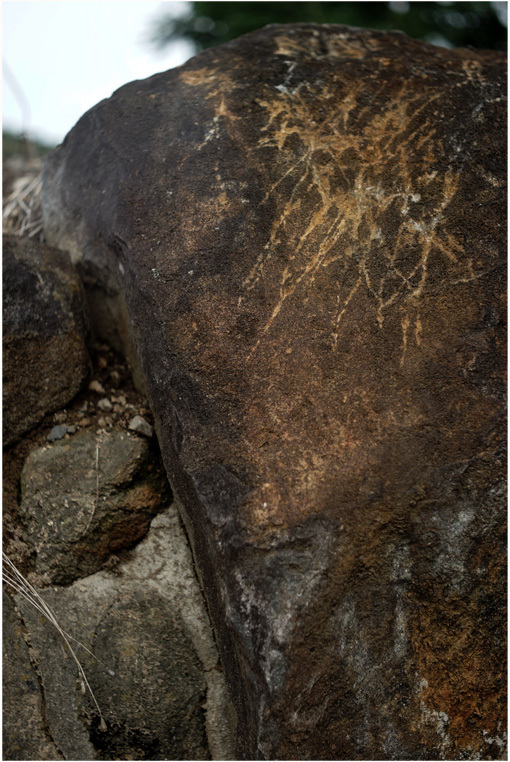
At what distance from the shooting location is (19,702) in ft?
5.47

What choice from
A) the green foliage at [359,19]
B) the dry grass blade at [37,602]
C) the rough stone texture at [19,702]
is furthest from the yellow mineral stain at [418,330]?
the green foliage at [359,19]

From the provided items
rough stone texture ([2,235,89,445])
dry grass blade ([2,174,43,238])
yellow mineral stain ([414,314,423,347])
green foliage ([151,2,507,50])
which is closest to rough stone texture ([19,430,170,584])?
rough stone texture ([2,235,89,445])

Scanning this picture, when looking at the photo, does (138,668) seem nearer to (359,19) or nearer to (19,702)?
(19,702)

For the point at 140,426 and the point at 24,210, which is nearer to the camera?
the point at 140,426

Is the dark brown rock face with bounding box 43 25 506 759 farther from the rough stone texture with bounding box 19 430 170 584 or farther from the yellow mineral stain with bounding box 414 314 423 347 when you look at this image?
the rough stone texture with bounding box 19 430 170 584

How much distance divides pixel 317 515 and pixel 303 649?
0.26 m

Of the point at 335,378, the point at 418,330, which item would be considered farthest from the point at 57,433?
the point at 418,330

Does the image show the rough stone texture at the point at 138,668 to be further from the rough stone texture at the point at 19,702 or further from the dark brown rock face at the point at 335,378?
the dark brown rock face at the point at 335,378

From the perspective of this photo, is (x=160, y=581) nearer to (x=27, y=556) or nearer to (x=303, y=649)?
(x=27, y=556)

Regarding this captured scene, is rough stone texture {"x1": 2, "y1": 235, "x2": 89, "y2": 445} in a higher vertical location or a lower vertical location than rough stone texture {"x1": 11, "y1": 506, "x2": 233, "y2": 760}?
higher

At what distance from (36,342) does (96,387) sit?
208 mm

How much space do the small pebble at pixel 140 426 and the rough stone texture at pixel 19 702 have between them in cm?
53

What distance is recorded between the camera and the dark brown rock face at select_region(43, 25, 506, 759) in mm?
1332

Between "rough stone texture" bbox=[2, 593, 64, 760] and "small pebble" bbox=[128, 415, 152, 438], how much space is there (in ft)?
1.74
